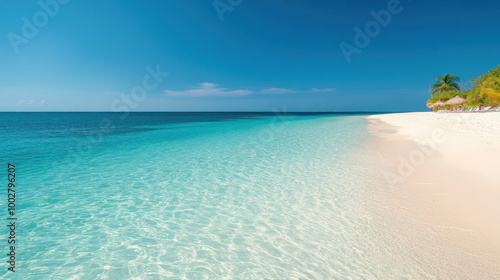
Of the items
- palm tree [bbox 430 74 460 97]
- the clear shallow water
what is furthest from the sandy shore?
palm tree [bbox 430 74 460 97]

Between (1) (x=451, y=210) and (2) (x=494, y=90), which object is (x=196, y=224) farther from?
(2) (x=494, y=90)

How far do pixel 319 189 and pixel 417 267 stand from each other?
11.2ft

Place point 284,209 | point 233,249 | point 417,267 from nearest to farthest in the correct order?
point 417,267, point 233,249, point 284,209

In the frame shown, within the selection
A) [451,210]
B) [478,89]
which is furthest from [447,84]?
[451,210]

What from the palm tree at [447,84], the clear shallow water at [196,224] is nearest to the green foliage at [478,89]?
the palm tree at [447,84]

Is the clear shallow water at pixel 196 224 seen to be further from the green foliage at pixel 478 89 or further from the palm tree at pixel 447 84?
the palm tree at pixel 447 84

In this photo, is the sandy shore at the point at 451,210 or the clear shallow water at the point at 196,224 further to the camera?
the clear shallow water at the point at 196,224

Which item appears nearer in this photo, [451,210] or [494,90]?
[451,210]

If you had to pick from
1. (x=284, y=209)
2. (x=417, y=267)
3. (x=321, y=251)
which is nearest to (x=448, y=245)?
(x=417, y=267)

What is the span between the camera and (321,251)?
147 inches

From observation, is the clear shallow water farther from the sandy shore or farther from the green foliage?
the green foliage

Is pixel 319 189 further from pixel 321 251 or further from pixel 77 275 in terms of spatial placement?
pixel 77 275

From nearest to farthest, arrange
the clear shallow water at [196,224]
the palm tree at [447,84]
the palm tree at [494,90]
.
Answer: the clear shallow water at [196,224] → the palm tree at [494,90] → the palm tree at [447,84]

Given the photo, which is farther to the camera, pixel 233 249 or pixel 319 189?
pixel 319 189
